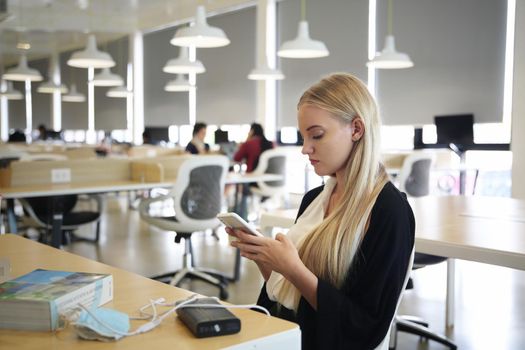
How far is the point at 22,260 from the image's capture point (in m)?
1.62

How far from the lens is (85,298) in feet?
3.75

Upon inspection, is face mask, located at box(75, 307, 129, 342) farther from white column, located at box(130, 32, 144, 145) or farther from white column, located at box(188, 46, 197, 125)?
white column, located at box(130, 32, 144, 145)

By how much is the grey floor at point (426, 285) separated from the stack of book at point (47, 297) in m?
2.04

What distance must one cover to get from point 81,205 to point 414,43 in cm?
537

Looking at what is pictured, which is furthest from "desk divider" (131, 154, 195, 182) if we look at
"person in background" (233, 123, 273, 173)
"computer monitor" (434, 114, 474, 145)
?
"computer monitor" (434, 114, 474, 145)

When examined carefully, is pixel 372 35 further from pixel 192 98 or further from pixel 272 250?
pixel 272 250

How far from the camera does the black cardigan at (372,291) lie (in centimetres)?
127

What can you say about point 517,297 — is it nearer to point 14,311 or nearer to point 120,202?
point 14,311

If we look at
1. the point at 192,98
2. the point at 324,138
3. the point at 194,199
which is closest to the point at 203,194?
the point at 194,199

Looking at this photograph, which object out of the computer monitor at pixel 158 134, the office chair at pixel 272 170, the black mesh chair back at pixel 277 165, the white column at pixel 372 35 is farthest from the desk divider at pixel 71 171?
the computer monitor at pixel 158 134

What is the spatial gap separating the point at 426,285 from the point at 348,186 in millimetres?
2921

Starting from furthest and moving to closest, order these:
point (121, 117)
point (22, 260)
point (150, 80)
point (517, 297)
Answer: point (121, 117) → point (150, 80) → point (517, 297) → point (22, 260)

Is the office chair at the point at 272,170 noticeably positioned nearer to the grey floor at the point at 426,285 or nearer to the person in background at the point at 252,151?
the person in background at the point at 252,151

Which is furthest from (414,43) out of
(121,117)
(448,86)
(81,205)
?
(121,117)
